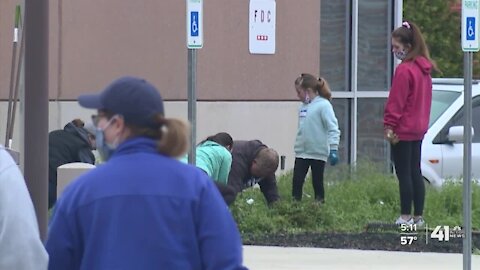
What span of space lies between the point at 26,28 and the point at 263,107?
8981 millimetres

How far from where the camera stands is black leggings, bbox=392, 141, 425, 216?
11.7m

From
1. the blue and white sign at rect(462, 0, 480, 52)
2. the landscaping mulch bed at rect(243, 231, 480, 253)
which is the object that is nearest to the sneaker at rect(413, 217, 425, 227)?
the landscaping mulch bed at rect(243, 231, 480, 253)

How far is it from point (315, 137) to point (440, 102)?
298 centimetres

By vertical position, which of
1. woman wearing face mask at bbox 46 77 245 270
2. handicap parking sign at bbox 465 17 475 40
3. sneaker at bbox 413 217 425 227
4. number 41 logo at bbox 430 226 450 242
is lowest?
number 41 logo at bbox 430 226 450 242

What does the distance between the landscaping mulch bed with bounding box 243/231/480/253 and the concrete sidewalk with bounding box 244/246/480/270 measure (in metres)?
0.23

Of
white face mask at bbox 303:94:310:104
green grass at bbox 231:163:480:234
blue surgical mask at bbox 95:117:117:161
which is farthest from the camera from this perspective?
white face mask at bbox 303:94:310:104

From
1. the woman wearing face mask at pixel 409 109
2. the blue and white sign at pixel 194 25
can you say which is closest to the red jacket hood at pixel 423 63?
the woman wearing face mask at pixel 409 109

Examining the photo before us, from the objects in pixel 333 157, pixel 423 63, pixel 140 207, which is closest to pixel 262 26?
pixel 333 157

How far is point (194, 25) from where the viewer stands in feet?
30.4

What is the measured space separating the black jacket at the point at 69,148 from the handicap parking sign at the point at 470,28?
344 centimetres

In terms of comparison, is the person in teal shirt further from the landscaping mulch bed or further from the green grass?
the green grass

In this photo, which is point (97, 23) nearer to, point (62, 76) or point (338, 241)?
point (62, 76)

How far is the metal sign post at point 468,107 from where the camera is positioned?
28.9ft

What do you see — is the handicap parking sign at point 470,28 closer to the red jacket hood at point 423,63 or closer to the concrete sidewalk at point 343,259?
the concrete sidewalk at point 343,259
